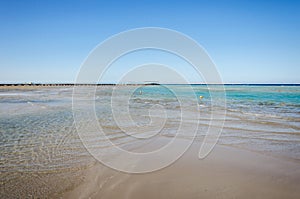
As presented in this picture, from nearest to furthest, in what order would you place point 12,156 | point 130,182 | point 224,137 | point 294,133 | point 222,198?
point 222,198
point 130,182
point 12,156
point 224,137
point 294,133

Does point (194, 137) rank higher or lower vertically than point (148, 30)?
lower

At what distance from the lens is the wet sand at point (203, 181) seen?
378 centimetres

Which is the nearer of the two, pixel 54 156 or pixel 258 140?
pixel 54 156

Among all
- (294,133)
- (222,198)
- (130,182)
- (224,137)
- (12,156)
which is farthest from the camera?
(294,133)

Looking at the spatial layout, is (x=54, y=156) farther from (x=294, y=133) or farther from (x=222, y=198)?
(x=294, y=133)

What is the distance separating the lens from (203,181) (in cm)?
427

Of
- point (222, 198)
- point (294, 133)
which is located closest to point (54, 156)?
point (222, 198)

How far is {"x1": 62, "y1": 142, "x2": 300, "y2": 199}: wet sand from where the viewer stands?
12.4 feet

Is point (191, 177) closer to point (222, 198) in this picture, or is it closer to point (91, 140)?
point (222, 198)

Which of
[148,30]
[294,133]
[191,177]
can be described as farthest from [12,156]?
[294,133]

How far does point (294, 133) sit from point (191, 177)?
6.84 m

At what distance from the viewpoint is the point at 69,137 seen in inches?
305

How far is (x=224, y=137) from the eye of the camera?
8.02 m

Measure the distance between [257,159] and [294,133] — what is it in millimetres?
4553
